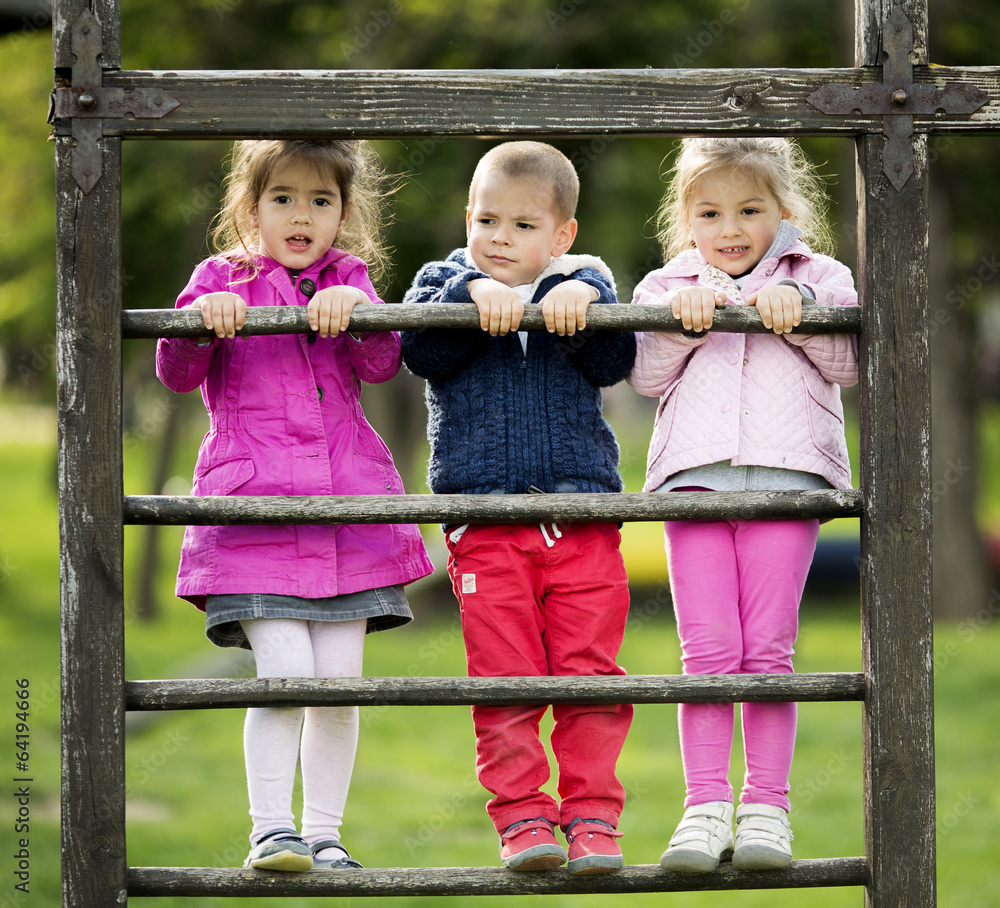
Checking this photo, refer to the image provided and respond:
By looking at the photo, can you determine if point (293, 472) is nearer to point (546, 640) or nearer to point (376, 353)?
point (376, 353)

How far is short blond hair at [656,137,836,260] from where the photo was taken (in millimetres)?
2867

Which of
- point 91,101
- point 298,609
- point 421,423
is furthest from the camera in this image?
point 421,423

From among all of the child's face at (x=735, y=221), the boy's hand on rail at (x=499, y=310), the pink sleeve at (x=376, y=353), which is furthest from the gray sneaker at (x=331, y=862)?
the child's face at (x=735, y=221)

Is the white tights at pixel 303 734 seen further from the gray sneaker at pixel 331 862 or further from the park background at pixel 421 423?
the park background at pixel 421 423

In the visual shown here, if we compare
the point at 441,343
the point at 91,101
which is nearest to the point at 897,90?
the point at 441,343

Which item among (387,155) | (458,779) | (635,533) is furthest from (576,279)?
(635,533)

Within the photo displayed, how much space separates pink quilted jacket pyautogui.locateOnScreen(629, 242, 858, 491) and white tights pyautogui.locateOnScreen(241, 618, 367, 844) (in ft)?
2.53

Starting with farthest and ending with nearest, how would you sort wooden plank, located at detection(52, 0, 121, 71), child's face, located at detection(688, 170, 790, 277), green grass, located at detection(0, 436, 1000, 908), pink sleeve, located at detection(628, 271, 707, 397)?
green grass, located at detection(0, 436, 1000, 908) → child's face, located at detection(688, 170, 790, 277) → pink sleeve, located at detection(628, 271, 707, 397) → wooden plank, located at detection(52, 0, 121, 71)

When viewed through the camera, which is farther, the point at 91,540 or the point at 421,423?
the point at 421,423

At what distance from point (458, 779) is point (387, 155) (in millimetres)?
4807

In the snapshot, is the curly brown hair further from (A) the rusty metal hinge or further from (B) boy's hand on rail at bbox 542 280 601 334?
(B) boy's hand on rail at bbox 542 280 601 334

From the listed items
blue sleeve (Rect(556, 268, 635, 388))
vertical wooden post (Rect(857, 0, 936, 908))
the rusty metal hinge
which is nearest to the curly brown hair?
the rusty metal hinge

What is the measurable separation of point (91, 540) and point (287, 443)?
46cm

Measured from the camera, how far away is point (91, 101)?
239 centimetres
